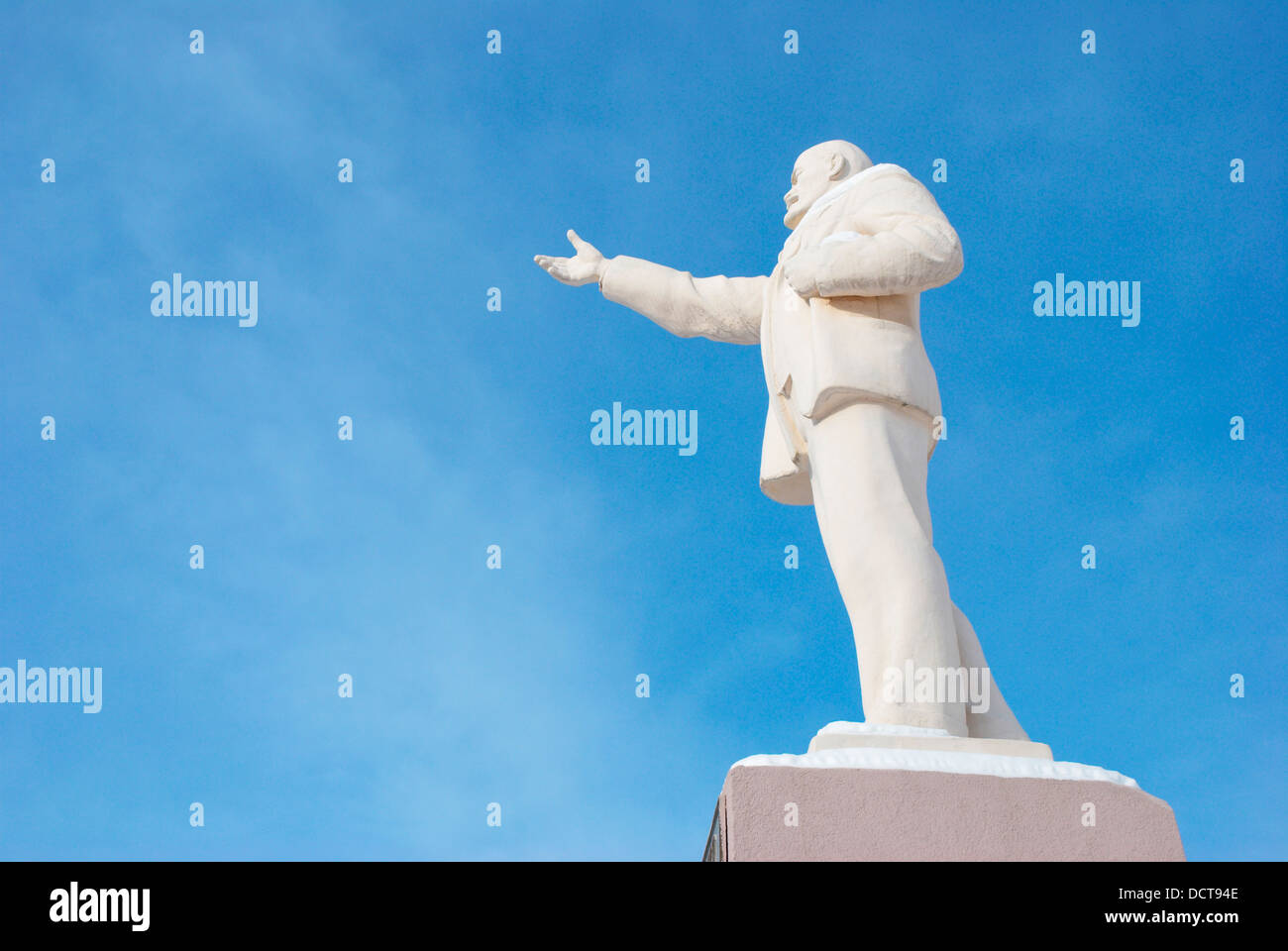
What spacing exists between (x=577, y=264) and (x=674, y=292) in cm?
65

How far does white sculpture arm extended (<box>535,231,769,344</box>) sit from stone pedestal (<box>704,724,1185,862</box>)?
2.49 m

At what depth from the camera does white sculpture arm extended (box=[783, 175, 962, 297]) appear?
618 centimetres

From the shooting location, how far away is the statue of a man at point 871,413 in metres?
5.84

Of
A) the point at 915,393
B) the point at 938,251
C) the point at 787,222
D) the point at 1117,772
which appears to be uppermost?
the point at 787,222

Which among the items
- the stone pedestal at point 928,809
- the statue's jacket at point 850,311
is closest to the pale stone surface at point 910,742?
the stone pedestal at point 928,809

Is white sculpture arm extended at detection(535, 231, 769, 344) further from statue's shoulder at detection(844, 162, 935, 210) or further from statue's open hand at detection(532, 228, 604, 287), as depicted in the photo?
statue's shoulder at detection(844, 162, 935, 210)

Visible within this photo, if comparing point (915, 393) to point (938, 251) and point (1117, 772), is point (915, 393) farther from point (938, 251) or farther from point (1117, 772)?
point (1117, 772)

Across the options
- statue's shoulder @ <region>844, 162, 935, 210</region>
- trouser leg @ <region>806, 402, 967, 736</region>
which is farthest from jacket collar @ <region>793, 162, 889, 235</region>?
trouser leg @ <region>806, 402, 967, 736</region>

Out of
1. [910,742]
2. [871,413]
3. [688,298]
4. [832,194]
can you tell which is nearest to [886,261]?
[871,413]
